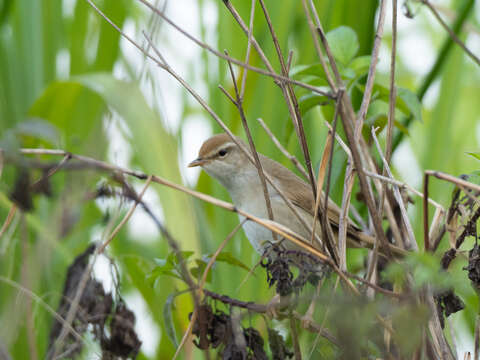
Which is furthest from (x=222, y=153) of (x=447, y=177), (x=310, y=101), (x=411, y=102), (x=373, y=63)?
(x=447, y=177)

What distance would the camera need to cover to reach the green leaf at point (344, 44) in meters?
1.54

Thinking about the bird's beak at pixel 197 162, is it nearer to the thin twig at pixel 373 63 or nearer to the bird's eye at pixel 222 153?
the bird's eye at pixel 222 153

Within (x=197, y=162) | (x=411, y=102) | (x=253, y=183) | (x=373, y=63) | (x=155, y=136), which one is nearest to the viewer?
(x=373, y=63)

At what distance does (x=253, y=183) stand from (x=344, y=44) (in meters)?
0.71

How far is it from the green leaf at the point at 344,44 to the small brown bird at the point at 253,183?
1.89 ft

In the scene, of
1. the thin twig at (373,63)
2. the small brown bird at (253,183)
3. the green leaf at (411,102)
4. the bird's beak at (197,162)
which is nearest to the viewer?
the thin twig at (373,63)

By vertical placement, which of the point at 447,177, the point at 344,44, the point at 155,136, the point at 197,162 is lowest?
the point at 447,177

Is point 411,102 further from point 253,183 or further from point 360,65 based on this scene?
point 253,183

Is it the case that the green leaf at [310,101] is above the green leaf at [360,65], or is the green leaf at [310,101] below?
below

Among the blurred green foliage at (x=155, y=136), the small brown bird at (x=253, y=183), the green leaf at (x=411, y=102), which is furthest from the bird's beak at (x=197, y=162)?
the green leaf at (x=411, y=102)

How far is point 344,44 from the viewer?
1.56 metres

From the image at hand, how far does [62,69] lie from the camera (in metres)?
2.94

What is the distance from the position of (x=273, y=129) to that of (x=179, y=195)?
52 cm

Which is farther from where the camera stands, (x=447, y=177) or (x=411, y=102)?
(x=411, y=102)
